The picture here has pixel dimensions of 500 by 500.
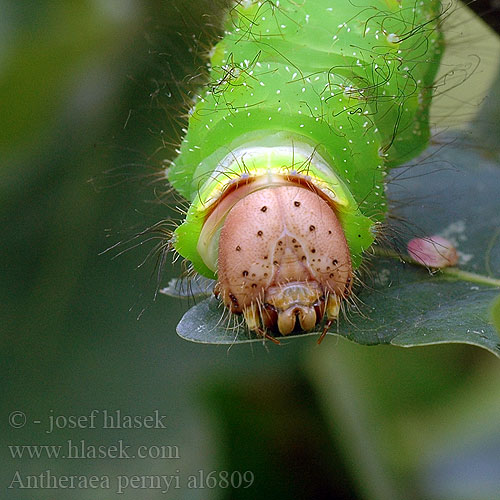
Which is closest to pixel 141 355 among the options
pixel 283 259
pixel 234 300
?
pixel 234 300

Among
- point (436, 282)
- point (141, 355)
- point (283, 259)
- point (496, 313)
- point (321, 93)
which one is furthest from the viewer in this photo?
point (141, 355)

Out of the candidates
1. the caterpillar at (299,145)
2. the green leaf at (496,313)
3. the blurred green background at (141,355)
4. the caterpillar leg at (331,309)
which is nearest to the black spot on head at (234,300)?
the caterpillar at (299,145)

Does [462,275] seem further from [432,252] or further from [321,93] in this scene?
[321,93]

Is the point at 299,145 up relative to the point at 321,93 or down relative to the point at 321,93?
down

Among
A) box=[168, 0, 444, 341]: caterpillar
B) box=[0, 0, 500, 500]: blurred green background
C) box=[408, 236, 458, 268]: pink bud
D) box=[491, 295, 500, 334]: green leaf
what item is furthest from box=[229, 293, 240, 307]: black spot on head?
box=[0, 0, 500, 500]: blurred green background

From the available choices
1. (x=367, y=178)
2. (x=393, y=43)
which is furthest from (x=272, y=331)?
(x=393, y=43)

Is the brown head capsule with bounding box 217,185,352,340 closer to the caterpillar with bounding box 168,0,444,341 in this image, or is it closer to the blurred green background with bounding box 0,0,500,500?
the caterpillar with bounding box 168,0,444,341

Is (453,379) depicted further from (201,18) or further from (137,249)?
(201,18)
